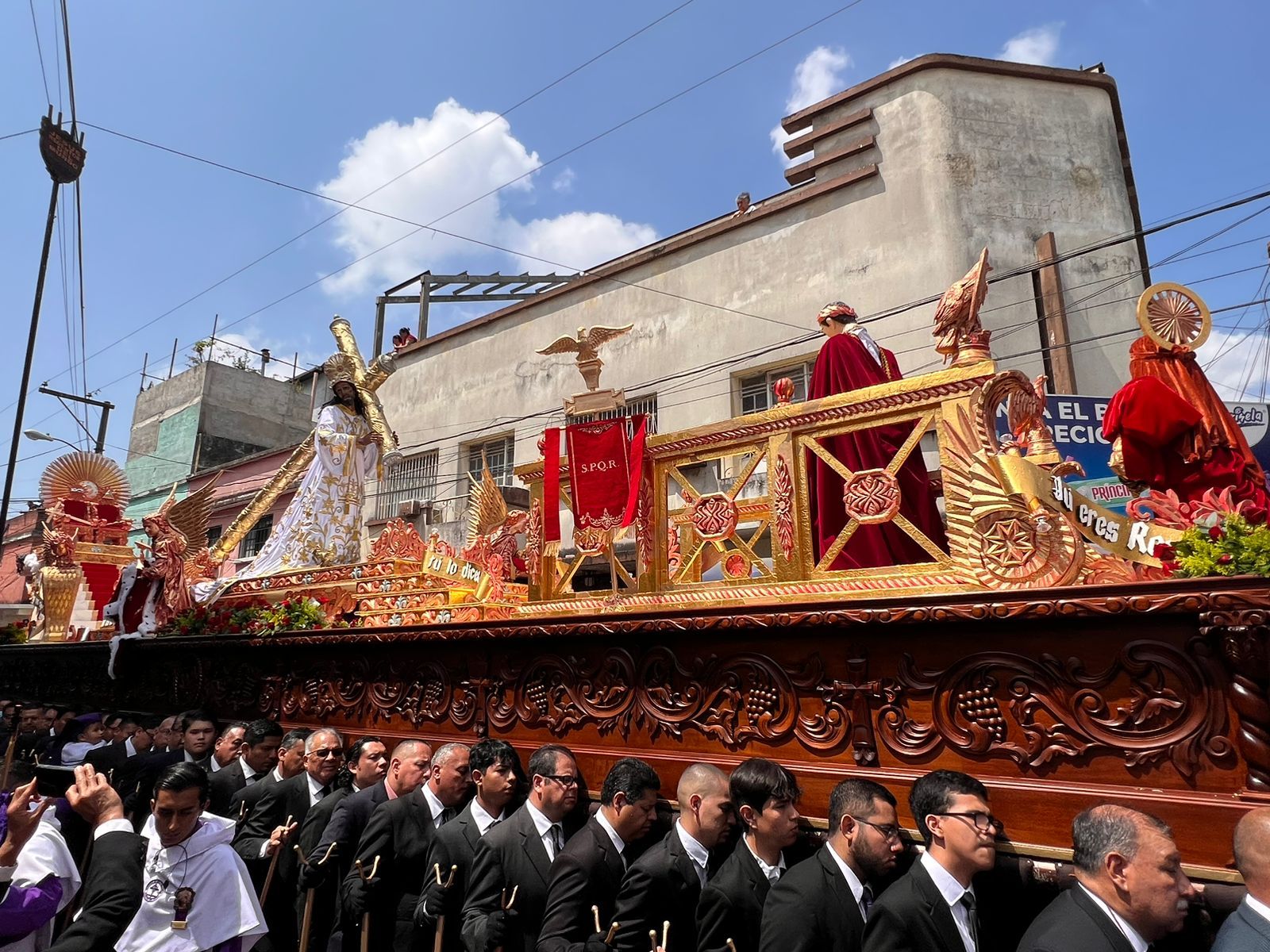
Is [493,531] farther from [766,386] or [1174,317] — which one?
[766,386]

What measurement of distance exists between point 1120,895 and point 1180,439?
2287mm

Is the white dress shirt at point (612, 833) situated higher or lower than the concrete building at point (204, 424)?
A: lower

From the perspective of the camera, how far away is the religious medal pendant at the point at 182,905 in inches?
127

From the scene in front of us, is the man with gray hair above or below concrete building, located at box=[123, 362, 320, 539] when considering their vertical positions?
below

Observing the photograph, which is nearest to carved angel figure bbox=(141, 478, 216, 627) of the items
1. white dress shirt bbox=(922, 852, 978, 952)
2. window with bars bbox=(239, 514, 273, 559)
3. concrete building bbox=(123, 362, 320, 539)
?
white dress shirt bbox=(922, 852, 978, 952)

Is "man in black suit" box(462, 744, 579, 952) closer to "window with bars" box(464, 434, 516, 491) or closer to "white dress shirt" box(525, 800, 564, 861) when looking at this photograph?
"white dress shirt" box(525, 800, 564, 861)

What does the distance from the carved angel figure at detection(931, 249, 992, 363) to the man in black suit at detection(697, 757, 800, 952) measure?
2231mm

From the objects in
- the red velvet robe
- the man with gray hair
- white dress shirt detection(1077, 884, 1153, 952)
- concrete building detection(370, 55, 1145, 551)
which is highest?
concrete building detection(370, 55, 1145, 551)

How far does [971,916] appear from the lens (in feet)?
8.88

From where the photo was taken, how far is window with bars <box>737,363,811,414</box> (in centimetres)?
1145

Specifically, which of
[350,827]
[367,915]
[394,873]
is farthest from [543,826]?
[350,827]

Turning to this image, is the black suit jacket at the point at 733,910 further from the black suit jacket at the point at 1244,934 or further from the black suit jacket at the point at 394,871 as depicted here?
the black suit jacket at the point at 394,871

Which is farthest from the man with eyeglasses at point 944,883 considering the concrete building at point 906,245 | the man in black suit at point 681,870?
the concrete building at point 906,245

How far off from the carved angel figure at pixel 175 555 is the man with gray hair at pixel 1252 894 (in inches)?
332
